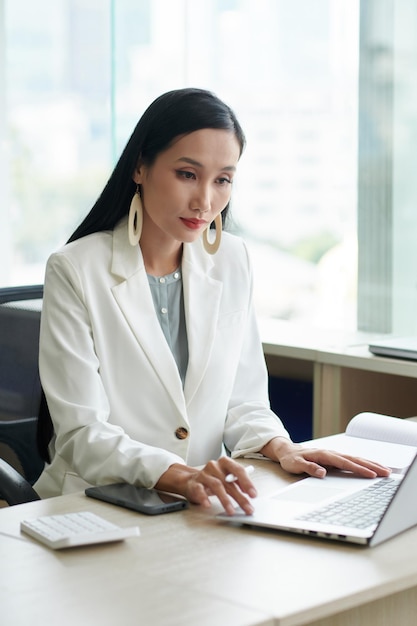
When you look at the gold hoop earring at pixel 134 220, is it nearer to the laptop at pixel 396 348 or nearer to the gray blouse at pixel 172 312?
the gray blouse at pixel 172 312

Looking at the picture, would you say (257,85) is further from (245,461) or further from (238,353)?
(245,461)

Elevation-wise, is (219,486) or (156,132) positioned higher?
(156,132)

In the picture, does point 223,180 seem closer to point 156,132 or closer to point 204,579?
point 156,132

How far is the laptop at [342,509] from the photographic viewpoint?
144cm

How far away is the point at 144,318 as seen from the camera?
208 cm

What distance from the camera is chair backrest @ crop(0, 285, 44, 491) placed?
7.53 feet

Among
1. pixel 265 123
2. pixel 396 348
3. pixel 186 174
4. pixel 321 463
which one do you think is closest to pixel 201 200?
pixel 186 174

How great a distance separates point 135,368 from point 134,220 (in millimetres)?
327

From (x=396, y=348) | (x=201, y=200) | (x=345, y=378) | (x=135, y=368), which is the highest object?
(x=201, y=200)

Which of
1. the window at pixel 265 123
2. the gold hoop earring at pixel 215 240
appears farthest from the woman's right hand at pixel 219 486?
the window at pixel 265 123

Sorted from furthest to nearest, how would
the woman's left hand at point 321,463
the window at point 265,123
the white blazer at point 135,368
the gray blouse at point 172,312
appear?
1. the window at point 265,123
2. the gray blouse at point 172,312
3. the white blazer at point 135,368
4. the woman's left hand at point 321,463

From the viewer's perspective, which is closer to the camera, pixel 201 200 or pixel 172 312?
pixel 201 200

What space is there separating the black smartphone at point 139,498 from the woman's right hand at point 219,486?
22mm

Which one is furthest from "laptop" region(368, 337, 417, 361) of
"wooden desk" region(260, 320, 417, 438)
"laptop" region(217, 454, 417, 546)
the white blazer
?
"laptop" region(217, 454, 417, 546)
